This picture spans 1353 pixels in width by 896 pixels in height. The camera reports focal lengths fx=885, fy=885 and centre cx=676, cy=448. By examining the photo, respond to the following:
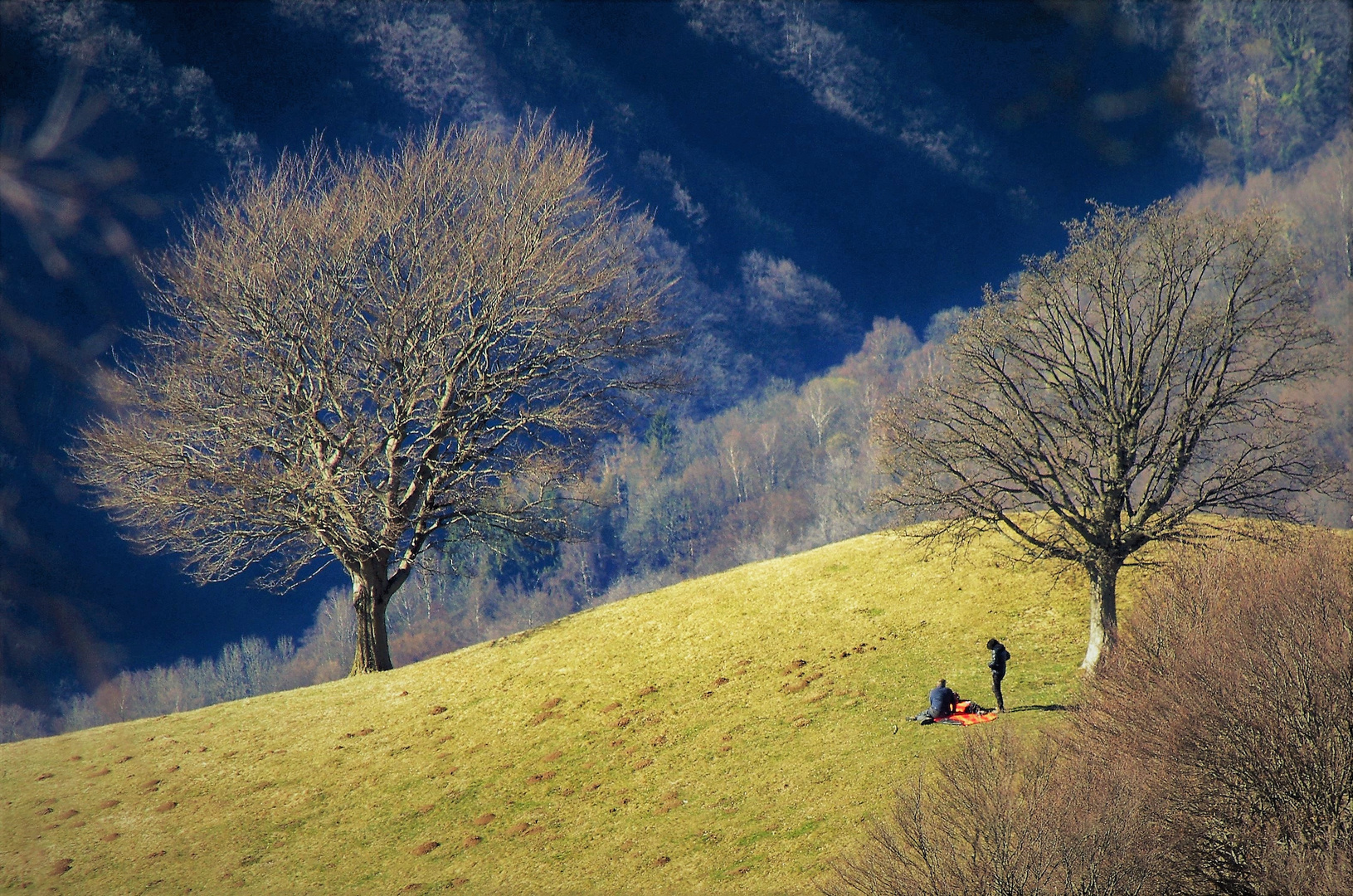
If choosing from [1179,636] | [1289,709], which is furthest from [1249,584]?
[1289,709]

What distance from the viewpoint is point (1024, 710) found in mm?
22297

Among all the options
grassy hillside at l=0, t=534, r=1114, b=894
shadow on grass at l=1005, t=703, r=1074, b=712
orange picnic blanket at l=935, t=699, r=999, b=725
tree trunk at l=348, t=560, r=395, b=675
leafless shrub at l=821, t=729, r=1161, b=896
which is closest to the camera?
leafless shrub at l=821, t=729, r=1161, b=896

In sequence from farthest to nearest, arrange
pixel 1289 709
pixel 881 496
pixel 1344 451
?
1. pixel 1344 451
2. pixel 881 496
3. pixel 1289 709

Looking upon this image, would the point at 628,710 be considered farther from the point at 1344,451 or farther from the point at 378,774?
the point at 1344,451

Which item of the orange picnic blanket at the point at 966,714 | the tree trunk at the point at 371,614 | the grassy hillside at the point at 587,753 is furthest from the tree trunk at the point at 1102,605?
the tree trunk at the point at 371,614

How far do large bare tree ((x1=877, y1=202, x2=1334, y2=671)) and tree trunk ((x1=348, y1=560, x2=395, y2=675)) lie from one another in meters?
23.1

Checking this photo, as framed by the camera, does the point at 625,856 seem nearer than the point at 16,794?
Yes

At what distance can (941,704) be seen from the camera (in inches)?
874

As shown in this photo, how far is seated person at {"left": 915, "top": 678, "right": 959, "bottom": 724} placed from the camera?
22.2 m

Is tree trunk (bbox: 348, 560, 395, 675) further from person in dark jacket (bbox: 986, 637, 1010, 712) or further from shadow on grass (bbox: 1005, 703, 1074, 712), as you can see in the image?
shadow on grass (bbox: 1005, 703, 1074, 712)

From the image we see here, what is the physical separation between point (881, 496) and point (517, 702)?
45.2 ft

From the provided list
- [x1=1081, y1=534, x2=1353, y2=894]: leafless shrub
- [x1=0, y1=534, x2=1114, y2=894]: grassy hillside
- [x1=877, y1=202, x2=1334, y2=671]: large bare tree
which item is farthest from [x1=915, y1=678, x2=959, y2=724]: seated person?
[x1=877, y1=202, x2=1334, y2=671]: large bare tree

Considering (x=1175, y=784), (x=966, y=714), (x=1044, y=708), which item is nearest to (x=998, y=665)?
(x=966, y=714)

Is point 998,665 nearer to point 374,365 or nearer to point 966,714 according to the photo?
point 966,714
